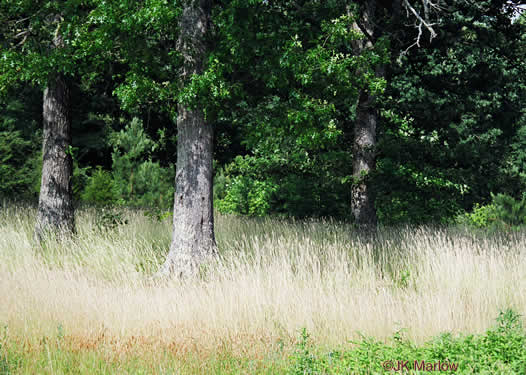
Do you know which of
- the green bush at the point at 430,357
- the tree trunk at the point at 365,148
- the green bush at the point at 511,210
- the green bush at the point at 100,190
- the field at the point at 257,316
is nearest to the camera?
the green bush at the point at 430,357

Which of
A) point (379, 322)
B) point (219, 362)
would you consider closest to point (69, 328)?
point (219, 362)

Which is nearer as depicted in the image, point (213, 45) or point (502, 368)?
point (502, 368)

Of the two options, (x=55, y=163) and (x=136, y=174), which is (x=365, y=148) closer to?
(x=55, y=163)

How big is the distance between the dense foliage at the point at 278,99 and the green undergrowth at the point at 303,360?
3.88 meters

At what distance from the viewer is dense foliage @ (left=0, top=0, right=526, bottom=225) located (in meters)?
8.09

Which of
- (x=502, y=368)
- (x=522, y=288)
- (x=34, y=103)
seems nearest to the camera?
(x=502, y=368)

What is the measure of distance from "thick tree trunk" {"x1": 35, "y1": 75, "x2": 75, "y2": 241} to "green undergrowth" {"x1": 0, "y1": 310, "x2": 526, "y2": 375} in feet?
19.8

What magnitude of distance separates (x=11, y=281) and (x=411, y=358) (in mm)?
5839

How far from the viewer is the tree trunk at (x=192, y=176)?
8344 millimetres

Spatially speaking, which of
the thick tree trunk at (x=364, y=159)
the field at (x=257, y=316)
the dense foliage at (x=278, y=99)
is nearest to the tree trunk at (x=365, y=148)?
the thick tree trunk at (x=364, y=159)

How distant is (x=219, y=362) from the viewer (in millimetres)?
4926

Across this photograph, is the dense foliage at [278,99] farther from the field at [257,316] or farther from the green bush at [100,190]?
the field at [257,316]

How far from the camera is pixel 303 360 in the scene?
4496mm

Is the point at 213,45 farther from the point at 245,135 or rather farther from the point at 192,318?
the point at 192,318
